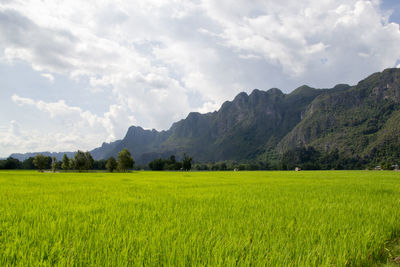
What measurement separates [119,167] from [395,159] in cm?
18024

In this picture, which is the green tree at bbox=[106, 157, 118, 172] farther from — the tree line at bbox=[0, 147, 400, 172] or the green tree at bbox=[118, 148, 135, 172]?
the green tree at bbox=[118, 148, 135, 172]

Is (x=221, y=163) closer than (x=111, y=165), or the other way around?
(x=111, y=165)

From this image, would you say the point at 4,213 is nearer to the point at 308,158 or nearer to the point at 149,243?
the point at 149,243

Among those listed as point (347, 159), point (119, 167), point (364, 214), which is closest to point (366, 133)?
point (347, 159)

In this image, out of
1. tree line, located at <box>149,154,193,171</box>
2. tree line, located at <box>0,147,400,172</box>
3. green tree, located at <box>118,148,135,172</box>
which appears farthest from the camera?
tree line, located at <box>149,154,193,171</box>

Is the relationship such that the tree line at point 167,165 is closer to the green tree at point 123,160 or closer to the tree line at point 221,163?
the tree line at point 221,163

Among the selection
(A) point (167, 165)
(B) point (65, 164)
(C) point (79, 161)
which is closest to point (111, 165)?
(C) point (79, 161)

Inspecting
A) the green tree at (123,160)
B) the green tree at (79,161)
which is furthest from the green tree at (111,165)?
A: the green tree at (79,161)

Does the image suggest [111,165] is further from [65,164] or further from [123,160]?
[65,164]

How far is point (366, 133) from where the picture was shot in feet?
609

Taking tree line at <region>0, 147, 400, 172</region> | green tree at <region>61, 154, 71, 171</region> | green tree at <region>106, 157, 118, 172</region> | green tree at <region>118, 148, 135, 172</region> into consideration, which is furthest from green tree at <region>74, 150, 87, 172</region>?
green tree at <region>118, 148, 135, 172</region>

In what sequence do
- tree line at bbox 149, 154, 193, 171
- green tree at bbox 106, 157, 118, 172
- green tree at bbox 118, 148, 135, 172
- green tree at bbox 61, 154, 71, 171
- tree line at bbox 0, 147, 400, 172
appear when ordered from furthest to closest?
tree line at bbox 149, 154, 193, 171 → green tree at bbox 106, 157, 118, 172 → tree line at bbox 0, 147, 400, 172 → green tree at bbox 118, 148, 135, 172 → green tree at bbox 61, 154, 71, 171

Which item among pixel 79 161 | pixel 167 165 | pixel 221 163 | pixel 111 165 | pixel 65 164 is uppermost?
pixel 79 161

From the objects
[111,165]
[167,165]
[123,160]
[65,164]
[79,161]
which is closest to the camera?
[79,161]
